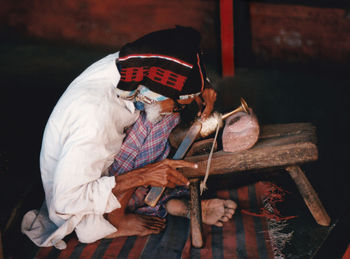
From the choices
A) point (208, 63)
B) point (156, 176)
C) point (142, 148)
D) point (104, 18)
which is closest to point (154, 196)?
point (156, 176)

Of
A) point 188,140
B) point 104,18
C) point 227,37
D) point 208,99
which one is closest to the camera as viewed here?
point 188,140

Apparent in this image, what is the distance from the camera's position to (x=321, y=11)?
4559mm

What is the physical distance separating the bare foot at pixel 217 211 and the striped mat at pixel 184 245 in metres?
0.05

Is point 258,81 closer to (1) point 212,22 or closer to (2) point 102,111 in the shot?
(1) point 212,22

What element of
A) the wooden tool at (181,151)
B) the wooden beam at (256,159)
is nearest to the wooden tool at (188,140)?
the wooden tool at (181,151)

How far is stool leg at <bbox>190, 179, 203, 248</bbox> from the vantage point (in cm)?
255

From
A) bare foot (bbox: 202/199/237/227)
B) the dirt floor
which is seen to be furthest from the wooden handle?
the dirt floor

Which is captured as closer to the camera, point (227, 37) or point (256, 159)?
point (256, 159)

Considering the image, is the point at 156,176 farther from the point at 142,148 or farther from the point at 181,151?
the point at 142,148

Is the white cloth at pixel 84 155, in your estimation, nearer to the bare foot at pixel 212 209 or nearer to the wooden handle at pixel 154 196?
the wooden handle at pixel 154 196

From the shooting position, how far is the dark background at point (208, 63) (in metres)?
3.36

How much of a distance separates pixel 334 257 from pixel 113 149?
5.19ft

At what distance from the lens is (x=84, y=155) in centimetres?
225

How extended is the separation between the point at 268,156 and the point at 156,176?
735mm
